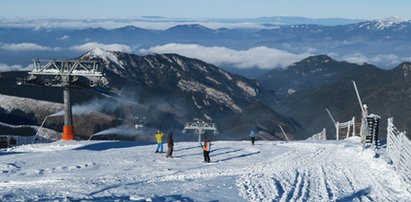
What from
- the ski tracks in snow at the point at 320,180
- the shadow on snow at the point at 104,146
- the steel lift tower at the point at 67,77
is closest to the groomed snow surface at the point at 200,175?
the ski tracks in snow at the point at 320,180

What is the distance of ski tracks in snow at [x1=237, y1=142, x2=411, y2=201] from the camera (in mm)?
23766

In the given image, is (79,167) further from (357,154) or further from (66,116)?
(66,116)

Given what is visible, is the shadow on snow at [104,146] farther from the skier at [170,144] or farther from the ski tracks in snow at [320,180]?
the ski tracks in snow at [320,180]

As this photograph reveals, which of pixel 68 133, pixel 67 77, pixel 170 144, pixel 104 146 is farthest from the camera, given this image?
pixel 67 77

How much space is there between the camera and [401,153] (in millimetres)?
28844

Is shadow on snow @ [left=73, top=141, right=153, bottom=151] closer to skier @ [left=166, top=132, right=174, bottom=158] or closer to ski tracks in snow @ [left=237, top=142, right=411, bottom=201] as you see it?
skier @ [left=166, top=132, right=174, bottom=158]

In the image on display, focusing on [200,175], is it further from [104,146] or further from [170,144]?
[104,146]

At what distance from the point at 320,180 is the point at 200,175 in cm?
545

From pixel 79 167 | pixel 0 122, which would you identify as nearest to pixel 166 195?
pixel 79 167

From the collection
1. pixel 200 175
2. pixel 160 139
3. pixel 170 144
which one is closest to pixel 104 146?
pixel 160 139

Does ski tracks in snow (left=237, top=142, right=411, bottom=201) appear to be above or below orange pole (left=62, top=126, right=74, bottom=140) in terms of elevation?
below

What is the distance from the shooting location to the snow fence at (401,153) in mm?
27016

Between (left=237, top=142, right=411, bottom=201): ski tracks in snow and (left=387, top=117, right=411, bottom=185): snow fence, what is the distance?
55 cm

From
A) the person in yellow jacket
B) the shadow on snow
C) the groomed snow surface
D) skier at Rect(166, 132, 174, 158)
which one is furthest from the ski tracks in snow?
the shadow on snow
